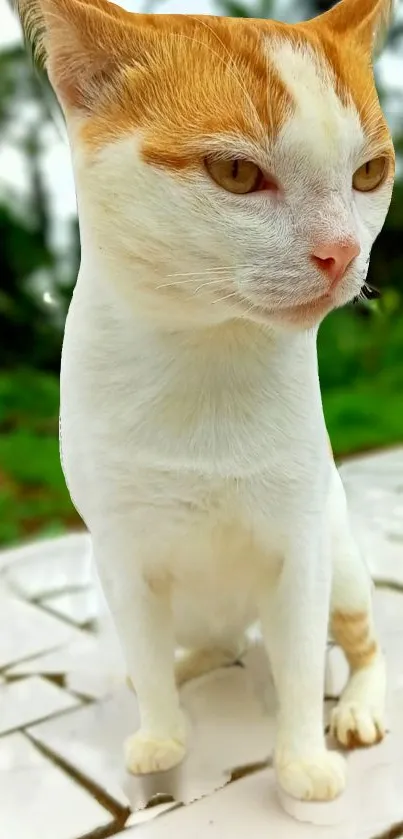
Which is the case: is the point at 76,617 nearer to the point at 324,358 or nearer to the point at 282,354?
the point at 282,354

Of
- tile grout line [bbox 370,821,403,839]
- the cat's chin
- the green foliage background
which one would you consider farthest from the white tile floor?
the green foliage background

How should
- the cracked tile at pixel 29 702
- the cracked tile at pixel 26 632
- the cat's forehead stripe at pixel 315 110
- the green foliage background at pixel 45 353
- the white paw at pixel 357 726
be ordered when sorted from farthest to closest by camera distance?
the green foliage background at pixel 45 353 < the cracked tile at pixel 26 632 < the cracked tile at pixel 29 702 < the white paw at pixel 357 726 < the cat's forehead stripe at pixel 315 110

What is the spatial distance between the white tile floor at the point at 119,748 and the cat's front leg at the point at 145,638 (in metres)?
0.03

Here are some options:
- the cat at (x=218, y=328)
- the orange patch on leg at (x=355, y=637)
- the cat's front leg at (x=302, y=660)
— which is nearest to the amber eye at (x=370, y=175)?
the cat at (x=218, y=328)

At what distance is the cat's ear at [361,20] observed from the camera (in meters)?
0.58

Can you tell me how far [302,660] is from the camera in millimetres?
672

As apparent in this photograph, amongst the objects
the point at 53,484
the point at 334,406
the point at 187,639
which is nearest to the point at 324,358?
the point at 334,406

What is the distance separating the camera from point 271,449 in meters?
0.63

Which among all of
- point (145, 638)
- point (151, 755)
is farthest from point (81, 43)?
point (151, 755)

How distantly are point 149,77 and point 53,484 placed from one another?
57.1 inches

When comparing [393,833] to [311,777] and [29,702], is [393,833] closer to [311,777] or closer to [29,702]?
[311,777]

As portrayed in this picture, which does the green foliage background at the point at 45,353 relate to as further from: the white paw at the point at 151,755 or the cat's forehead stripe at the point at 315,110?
the cat's forehead stripe at the point at 315,110

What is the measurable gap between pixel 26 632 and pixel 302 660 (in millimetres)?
507

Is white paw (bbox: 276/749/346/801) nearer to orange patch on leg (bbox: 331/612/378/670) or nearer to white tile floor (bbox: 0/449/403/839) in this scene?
white tile floor (bbox: 0/449/403/839)
